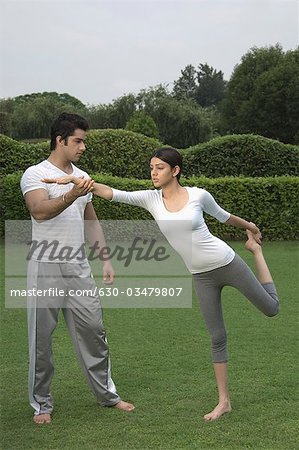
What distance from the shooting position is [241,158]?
15.8 meters

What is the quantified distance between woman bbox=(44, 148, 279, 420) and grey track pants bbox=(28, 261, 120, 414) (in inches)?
23.6

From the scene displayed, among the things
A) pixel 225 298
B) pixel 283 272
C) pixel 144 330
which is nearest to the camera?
pixel 144 330

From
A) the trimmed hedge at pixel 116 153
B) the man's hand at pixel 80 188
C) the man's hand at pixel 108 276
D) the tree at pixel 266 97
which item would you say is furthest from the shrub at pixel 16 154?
the tree at pixel 266 97

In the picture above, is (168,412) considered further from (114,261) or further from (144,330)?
→ (114,261)

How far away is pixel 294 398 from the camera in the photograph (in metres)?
4.66

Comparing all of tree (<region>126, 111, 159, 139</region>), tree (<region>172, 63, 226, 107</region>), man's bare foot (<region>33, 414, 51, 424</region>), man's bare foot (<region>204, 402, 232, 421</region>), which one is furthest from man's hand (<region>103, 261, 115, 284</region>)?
tree (<region>172, 63, 226, 107</region>)

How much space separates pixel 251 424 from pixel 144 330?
8.75ft

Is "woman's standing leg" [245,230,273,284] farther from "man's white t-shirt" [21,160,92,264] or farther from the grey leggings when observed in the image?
"man's white t-shirt" [21,160,92,264]

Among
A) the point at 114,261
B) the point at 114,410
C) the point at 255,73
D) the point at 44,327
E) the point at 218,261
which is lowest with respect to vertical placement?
the point at 114,261

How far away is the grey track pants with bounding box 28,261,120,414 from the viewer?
426 centimetres

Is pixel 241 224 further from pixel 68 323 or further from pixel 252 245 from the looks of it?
pixel 68 323

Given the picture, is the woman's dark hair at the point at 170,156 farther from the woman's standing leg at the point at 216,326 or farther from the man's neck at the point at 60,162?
the woman's standing leg at the point at 216,326

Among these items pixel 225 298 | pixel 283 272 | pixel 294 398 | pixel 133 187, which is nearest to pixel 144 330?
pixel 225 298

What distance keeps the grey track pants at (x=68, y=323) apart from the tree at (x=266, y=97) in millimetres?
36026
